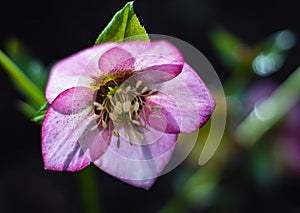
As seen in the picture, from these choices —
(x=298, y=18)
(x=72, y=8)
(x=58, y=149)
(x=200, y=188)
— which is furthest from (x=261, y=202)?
(x=58, y=149)

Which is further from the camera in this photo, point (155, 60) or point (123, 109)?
point (123, 109)

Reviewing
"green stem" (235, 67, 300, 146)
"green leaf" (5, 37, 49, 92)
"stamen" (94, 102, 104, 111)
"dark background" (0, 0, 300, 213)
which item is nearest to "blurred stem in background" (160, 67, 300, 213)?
"green stem" (235, 67, 300, 146)

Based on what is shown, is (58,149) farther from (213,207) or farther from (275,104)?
(213,207)

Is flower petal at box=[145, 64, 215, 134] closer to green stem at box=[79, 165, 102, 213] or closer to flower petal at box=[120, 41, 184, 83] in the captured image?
flower petal at box=[120, 41, 184, 83]

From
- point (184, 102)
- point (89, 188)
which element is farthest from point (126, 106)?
point (89, 188)

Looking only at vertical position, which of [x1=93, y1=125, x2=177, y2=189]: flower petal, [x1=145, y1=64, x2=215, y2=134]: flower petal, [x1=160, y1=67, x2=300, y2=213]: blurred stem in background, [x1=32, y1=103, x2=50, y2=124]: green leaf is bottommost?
[x1=160, y1=67, x2=300, y2=213]: blurred stem in background

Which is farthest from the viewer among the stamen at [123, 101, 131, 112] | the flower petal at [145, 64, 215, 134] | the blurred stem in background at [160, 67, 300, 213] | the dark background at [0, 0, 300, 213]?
the dark background at [0, 0, 300, 213]

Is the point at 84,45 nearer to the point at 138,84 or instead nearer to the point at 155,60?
the point at 138,84

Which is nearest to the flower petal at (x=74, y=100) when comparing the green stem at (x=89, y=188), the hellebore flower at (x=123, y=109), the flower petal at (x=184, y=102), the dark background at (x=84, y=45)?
the hellebore flower at (x=123, y=109)
